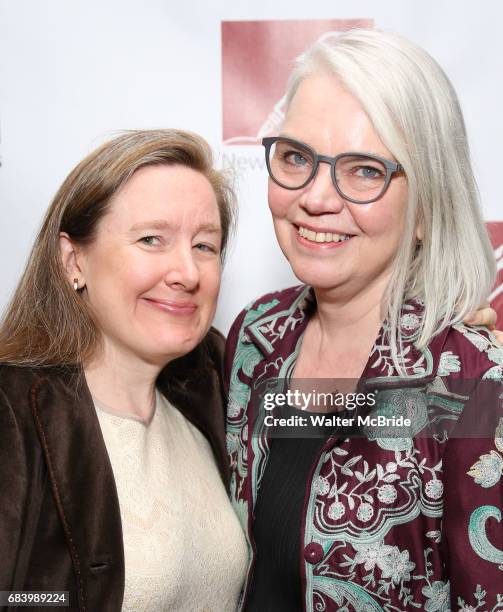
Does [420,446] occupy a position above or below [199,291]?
below

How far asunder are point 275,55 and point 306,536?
1356 millimetres

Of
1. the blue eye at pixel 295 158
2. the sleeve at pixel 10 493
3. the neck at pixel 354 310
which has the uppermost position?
the blue eye at pixel 295 158

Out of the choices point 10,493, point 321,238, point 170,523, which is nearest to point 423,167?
point 321,238

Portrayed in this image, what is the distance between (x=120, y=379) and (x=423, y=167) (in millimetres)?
729

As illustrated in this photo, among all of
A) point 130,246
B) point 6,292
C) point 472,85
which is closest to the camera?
point 130,246

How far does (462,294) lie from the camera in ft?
4.62

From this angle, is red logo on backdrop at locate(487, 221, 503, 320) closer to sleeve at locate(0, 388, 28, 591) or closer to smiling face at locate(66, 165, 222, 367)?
smiling face at locate(66, 165, 222, 367)

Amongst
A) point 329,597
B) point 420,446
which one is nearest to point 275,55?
point 420,446

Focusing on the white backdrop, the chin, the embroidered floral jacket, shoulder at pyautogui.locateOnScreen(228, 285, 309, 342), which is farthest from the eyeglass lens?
the white backdrop

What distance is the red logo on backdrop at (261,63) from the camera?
211cm

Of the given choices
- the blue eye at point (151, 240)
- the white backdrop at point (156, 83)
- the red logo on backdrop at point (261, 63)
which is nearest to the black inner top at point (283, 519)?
the blue eye at point (151, 240)

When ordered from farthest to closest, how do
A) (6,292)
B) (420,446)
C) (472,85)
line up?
(6,292), (472,85), (420,446)

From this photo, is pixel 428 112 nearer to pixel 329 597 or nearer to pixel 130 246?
pixel 130 246

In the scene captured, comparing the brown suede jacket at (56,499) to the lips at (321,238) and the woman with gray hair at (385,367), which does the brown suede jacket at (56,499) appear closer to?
the woman with gray hair at (385,367)
